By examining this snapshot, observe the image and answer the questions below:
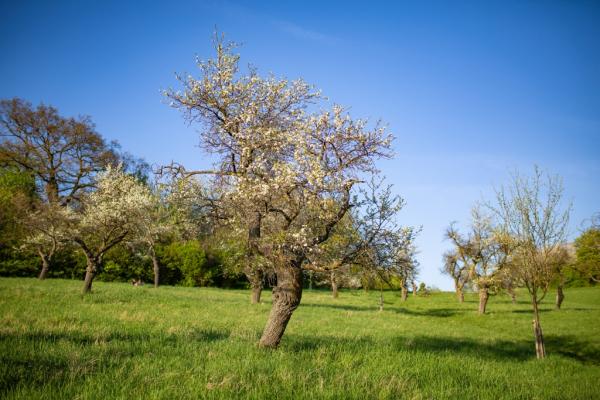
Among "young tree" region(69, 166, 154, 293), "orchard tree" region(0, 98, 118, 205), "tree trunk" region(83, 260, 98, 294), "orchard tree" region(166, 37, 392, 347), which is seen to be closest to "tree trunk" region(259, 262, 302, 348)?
"orchard tree" region(166, 37, 392, 347)

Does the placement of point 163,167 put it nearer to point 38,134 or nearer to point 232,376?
point 232,376

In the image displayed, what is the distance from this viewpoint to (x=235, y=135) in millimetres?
10383

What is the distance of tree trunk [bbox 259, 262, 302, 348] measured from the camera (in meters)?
9.43

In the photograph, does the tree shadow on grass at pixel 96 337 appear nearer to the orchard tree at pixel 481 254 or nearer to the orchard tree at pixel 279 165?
the orchard tree at pixel 279 165

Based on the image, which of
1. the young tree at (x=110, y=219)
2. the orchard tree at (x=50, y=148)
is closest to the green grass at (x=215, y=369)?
the young tree at (x=110, y=219)

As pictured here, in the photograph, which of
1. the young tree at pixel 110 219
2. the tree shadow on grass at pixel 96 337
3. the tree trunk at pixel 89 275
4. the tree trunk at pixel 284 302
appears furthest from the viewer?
the young tree at pixel 110 219

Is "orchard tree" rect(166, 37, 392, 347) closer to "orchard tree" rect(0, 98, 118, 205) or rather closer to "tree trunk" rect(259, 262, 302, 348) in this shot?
"tree trunk" rect(259, 262, 302, 348)

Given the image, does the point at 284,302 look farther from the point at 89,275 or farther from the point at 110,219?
the point at 89,275

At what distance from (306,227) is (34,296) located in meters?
16.9

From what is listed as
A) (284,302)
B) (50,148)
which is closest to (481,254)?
(284,302)

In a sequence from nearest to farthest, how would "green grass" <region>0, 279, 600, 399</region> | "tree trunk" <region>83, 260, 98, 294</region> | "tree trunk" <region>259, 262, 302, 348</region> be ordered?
"green grass" <region>0, 279, 600, 399</region> < "tree trunk" <region>259, 262, 302, 348</region> < "tree trunk" <region>83, 260, 98, 294</region>

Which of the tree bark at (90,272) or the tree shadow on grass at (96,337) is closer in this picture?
the tree shadow on grass at (96,337)

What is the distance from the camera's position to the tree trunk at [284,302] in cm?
943

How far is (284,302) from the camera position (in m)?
9.51
